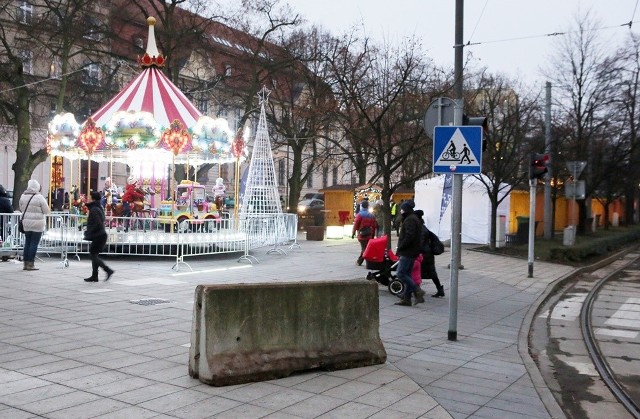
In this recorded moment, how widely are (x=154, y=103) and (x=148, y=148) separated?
4.58 ft

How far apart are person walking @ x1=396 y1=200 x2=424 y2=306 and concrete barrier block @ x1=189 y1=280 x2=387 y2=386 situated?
3.66 metres

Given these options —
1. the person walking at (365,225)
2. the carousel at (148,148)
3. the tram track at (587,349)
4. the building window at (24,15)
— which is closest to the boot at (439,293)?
the tram track at (587,349)

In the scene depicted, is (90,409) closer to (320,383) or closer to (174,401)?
(174,401)

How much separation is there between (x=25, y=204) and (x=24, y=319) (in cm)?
582

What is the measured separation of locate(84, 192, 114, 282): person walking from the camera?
39.6ft

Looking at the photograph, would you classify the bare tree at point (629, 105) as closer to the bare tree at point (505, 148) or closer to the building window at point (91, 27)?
the bare tree at point (505, 148)

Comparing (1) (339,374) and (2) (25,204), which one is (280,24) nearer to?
(2) (25,204)

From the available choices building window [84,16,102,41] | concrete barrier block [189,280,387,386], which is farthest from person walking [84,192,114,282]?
building window [84,16,102,41]

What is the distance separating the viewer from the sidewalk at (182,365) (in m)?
5.14

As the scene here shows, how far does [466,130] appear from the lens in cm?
816

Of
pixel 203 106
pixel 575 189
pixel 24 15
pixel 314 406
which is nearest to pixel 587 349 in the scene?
pixel 314 406

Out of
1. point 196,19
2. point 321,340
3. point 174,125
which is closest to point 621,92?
point 196,19

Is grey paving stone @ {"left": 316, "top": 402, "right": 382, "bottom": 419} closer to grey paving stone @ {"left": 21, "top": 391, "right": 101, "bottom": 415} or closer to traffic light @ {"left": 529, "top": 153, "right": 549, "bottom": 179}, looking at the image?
grey paving stone @ {"left": 21, "top": 391, "right": 101, "bottom": 415}

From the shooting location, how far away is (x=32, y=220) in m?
13.3
